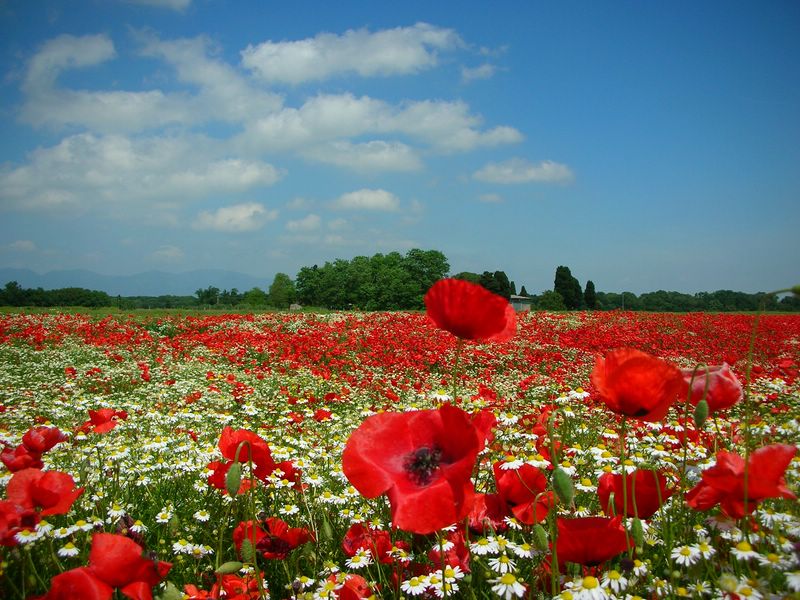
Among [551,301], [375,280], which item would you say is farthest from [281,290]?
[551,301]

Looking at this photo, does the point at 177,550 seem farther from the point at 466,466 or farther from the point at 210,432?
the point at 210,432

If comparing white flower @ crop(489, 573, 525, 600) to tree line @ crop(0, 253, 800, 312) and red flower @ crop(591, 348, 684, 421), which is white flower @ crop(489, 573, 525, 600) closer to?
red flower @ crop(591, 348, 684, 421)

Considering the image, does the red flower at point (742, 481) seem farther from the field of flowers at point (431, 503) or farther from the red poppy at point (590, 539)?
the red poppy at point (590, 539)

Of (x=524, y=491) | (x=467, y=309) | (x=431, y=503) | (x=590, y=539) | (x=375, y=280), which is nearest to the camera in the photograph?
(x=431, y=503)

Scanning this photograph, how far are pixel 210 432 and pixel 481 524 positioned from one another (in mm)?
3614

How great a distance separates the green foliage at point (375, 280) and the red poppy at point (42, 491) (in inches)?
2166

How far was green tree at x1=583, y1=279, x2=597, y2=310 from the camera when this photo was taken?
66250 millimetres

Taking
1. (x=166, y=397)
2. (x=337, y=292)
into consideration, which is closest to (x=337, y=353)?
(x=166, y=397)

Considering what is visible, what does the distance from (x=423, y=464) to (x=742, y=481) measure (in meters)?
0.80

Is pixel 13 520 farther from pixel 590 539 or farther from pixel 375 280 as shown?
pixel 375 280

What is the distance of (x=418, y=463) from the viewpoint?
133cm

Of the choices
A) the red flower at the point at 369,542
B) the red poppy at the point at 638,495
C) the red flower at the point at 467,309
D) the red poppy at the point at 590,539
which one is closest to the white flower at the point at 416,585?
the red flower at the point at 369,542

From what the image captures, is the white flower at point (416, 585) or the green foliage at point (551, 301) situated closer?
the white flower at point (416, 585)

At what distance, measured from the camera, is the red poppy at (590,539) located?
4.46ft
